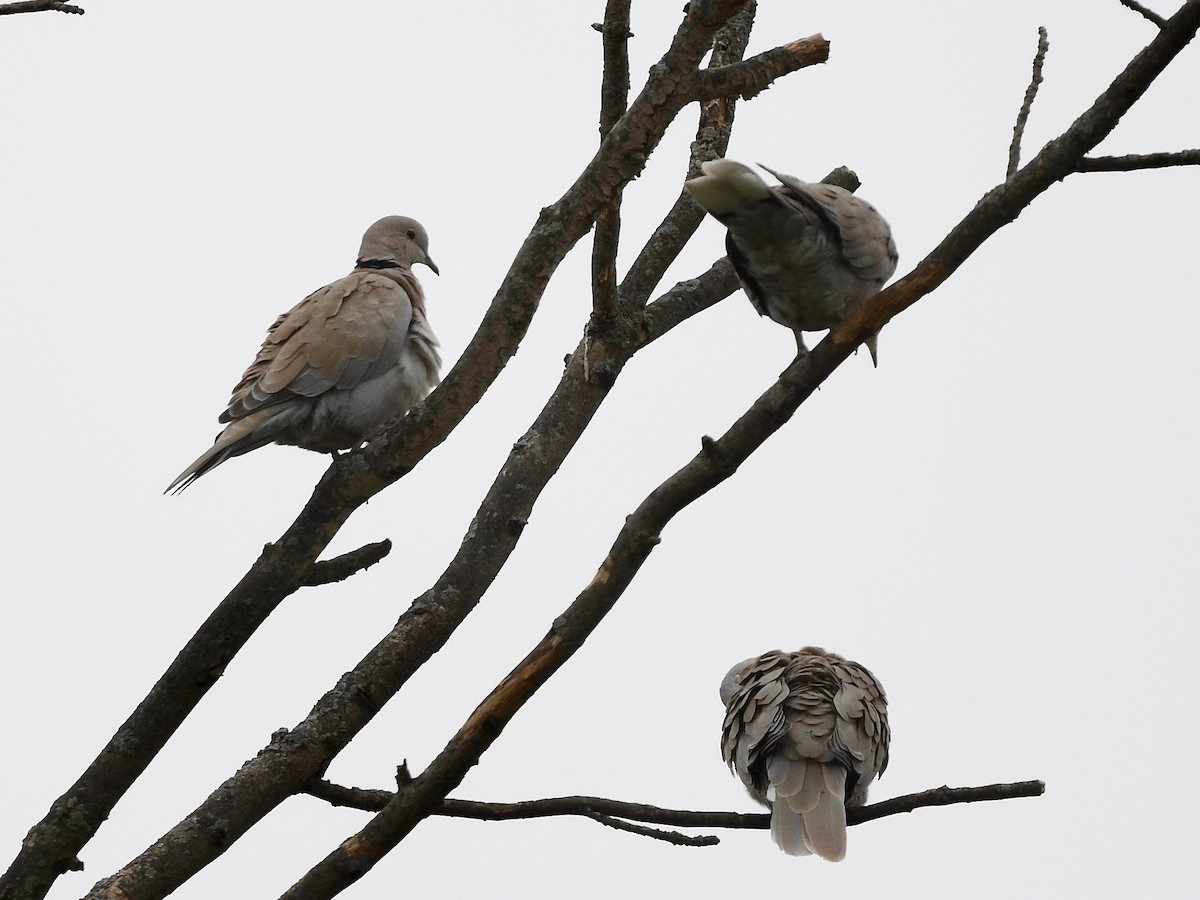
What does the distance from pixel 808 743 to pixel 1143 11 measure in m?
2.62

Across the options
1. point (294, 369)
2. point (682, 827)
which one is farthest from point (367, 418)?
point (682, 827)

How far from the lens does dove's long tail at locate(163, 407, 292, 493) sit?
15.0ft

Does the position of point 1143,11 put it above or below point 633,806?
above

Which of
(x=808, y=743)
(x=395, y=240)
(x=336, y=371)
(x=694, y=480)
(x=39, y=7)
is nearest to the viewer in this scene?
(x=39, y=7)

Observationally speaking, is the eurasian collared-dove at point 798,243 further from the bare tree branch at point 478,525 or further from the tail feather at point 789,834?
the tail feather at point 789,834

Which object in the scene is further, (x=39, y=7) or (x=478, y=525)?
(x=478, y=525)

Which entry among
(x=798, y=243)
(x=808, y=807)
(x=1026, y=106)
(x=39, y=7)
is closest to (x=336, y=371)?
(x=798, y=243)

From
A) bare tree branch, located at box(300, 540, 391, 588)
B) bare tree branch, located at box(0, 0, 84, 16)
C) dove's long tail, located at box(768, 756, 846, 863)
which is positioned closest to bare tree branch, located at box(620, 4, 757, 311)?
bare tree branch, located at box(300, 540, 391, 588)

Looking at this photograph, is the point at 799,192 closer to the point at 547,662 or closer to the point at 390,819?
the point at 547,662

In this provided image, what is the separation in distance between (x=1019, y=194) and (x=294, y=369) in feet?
10.2

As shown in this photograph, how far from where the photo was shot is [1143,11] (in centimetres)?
263

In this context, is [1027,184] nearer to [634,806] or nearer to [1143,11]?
[1143,11]

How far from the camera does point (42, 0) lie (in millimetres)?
2604

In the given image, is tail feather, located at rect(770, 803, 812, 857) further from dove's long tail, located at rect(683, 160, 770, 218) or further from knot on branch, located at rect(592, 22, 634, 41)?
knot on branch, located at rect(592, 22, 634, 41)
